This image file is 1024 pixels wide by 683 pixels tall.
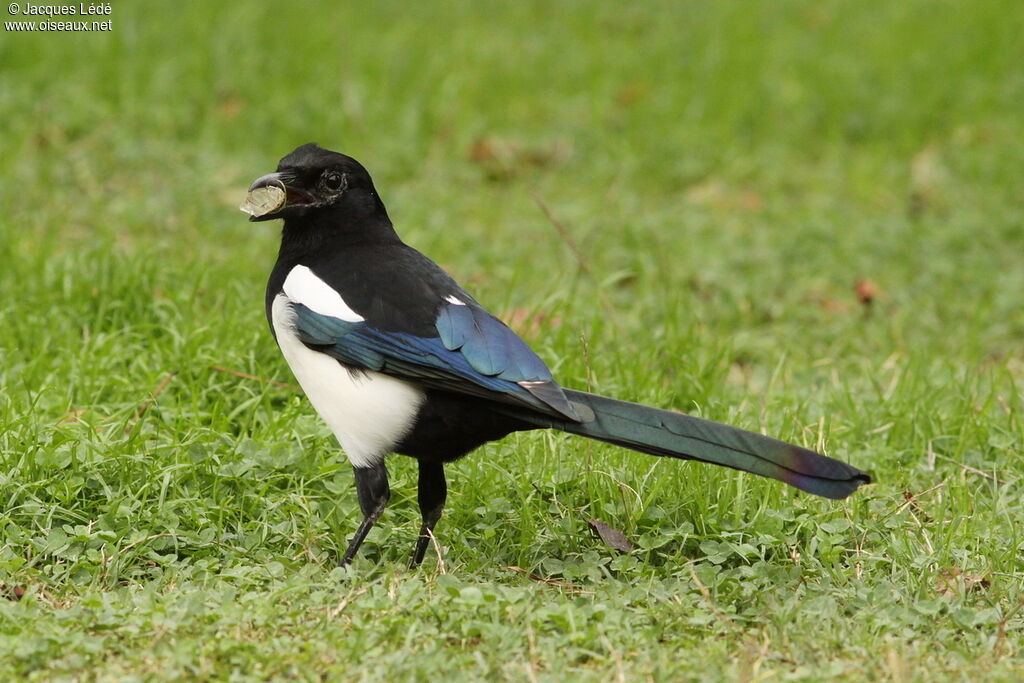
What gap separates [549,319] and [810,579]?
1.62 meters

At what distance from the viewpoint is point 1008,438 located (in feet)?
13.3

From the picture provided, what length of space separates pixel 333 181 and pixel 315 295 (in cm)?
38

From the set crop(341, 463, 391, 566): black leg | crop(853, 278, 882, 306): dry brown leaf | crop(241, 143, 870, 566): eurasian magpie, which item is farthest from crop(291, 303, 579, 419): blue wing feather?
crop(853, 278, 882, 306): dry brown leaf

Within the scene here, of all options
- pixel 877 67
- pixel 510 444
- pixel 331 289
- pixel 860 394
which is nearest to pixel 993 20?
pixel 877 67

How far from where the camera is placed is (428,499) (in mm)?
3314

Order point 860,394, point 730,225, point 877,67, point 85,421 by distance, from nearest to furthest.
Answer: point 85,421
point 860,394
point 730,225
point 877,67

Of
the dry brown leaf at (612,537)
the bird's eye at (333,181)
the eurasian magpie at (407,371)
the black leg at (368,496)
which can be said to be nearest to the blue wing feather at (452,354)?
the eurasian magpie at (407,371)

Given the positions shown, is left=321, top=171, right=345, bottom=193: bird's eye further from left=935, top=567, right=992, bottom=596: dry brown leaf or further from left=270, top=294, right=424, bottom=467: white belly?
left=935, top=567, right=992, bottom=596: dry brown leaf

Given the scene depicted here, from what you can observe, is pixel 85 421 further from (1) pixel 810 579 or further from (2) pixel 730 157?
(2) pixel 730 157

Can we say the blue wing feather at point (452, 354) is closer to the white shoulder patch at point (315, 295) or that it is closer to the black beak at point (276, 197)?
the white shoulder patch at point (315, 295)

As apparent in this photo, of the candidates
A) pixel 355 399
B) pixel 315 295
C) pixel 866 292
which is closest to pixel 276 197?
pixel 315 295

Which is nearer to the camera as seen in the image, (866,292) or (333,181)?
(333,181)

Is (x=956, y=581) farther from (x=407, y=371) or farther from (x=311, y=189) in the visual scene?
(x=311, y=189)

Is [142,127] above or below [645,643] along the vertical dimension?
above
